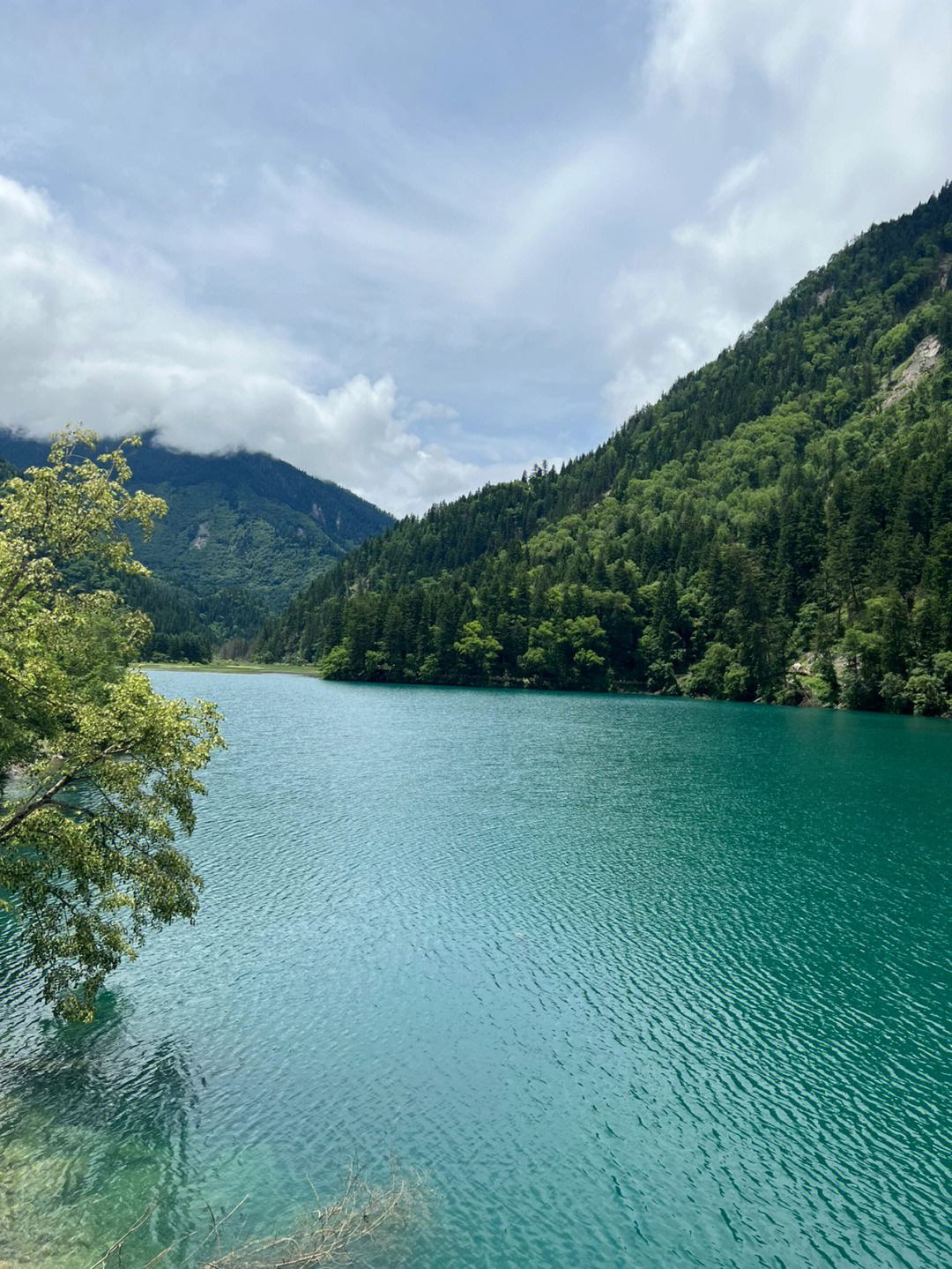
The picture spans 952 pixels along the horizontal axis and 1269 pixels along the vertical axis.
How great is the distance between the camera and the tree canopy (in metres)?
18.7

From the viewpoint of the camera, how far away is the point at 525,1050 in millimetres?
23172

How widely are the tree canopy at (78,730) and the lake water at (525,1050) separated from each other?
465cm

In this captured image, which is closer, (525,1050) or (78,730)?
(78,730)

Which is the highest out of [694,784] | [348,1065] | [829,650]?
[829,650]

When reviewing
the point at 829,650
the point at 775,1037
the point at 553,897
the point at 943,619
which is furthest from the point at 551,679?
the point at 775,1037

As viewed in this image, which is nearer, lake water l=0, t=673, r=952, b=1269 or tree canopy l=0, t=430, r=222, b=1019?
lake water l=0, t=673, r=952, b=1269

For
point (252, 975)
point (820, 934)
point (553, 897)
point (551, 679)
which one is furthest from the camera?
point (551, 679)

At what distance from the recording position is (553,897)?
3647cm

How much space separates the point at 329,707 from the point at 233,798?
68846mm

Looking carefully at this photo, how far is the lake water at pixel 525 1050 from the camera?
16.0 m

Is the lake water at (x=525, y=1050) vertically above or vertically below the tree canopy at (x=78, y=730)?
below

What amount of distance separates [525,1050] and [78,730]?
54.7ft

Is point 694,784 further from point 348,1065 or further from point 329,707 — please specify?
point 329,707

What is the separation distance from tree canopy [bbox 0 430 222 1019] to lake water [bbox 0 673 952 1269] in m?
4.65
